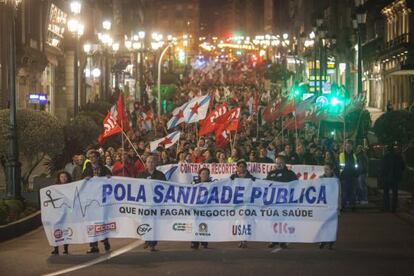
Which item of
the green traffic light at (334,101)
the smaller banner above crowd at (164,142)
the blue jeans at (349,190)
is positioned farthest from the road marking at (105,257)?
the green traffic light at (334,101)

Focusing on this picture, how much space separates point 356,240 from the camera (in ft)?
53.4

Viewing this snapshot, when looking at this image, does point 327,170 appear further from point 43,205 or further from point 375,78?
point 375,78

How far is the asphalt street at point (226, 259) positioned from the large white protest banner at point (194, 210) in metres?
0.32

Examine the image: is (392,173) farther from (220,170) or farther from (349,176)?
(220,170)

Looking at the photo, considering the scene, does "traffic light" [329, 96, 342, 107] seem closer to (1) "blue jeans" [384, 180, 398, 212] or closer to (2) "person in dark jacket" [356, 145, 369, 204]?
(2) "person in dark jacket" [356, 145, 369, 204]

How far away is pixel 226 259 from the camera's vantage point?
1370 centimetres

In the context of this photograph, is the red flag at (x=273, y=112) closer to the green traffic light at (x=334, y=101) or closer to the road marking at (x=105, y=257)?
the green traffic light at (x=334, y=101)

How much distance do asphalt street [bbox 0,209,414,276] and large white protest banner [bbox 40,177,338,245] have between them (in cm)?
32

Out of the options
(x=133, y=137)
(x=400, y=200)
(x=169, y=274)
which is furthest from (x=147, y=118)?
(x=169, y=274)

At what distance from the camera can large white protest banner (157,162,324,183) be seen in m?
20.5

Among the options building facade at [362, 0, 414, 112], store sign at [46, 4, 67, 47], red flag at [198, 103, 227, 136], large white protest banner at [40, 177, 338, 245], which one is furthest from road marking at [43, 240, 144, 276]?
building facade at [362, 0, 414, 112]

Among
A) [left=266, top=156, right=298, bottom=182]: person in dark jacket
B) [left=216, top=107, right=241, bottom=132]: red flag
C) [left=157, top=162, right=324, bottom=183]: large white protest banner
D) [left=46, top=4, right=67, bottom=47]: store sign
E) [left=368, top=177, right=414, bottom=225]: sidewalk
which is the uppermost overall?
[left=46, top=4, right=67, bottom=47]: store sign

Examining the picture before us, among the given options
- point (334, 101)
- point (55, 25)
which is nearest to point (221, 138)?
point (334, 101)

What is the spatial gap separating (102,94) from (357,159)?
4412 cm
